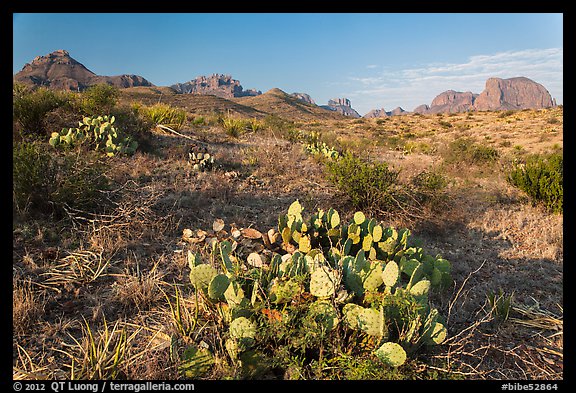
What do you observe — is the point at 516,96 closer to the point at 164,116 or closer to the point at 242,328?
the point at 164,116

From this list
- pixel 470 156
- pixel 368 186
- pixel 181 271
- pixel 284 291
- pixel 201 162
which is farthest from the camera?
pixel 470 156

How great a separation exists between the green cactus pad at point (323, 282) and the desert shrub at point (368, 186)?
339 centimetres

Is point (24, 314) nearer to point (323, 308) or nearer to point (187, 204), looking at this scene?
point (323, 308)

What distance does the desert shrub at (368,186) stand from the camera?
5.72 meters

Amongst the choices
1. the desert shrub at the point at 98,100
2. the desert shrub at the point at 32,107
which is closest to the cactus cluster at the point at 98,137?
the desert shrub at the point at 32,107

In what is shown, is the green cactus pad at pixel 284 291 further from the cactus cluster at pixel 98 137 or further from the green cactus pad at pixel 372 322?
the cactus cluster at pixel 98 137

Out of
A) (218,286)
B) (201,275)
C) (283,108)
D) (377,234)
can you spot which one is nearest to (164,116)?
(377,234)

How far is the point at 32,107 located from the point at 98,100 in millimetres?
1552

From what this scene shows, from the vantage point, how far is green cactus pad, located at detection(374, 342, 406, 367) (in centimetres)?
217

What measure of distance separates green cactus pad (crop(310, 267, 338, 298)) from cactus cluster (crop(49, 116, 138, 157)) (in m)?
5.95

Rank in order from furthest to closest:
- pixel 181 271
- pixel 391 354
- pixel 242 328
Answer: pixel 181 271 < pixel 242 328 < pixel 391 354

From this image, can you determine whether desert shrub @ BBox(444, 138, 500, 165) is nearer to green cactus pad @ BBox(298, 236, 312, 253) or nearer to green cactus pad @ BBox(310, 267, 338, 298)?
green cactus pad @ BBox(298, 236, 312, 253)

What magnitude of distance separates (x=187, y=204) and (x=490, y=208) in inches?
229

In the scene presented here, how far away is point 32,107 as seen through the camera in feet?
24.6
